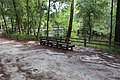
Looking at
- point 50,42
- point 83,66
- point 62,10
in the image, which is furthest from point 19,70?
point 62,10

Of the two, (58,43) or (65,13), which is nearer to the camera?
(58,43)

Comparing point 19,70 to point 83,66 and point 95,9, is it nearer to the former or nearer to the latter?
point 83,66

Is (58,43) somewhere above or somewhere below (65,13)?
below

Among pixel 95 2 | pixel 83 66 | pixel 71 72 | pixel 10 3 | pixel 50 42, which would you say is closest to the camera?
pixel 71 72

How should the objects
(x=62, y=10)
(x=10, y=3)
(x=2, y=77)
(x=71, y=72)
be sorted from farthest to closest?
1. (x=10, y=3)
2. (x=62, y=10)
3. (x=71, y=72)
4. (x=2, y=77)

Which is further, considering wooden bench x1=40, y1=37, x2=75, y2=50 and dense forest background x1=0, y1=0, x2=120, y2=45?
dense forest background x1=0, y1=0, x2=120, y2=45

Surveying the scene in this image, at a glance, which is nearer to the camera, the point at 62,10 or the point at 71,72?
the point at 71,72

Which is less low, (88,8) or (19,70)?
(88,8)

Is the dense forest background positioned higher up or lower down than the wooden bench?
higher up

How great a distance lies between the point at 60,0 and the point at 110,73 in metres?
17.8

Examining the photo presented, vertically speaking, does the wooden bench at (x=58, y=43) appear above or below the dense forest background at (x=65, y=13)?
below

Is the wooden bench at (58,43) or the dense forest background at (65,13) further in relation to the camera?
the dense forest background at (65,13)

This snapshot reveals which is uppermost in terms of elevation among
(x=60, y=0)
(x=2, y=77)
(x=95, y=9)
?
(x=60, y=0)

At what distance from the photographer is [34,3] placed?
27.1 m
